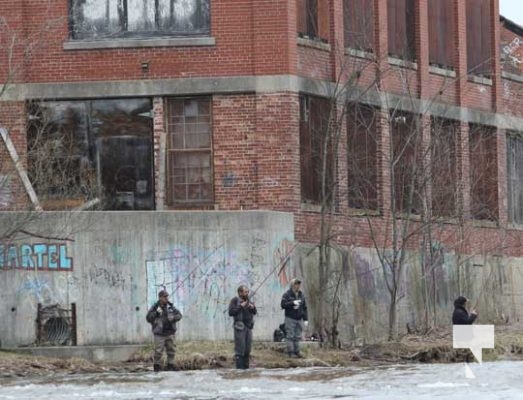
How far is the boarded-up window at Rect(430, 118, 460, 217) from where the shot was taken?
38.5m

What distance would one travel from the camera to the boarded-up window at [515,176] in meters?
43.9

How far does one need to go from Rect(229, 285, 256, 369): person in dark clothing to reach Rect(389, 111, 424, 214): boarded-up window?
7.67 m

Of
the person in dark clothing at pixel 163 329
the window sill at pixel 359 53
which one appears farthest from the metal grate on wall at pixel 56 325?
the window sill at pixel 359 53

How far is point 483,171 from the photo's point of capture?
4222 centimetres

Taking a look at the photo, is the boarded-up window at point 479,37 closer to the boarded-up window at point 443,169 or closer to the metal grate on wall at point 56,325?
the boarded-up window at point 443,169

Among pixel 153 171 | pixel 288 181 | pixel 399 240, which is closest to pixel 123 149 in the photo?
pixel 153 171

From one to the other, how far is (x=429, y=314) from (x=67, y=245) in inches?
409

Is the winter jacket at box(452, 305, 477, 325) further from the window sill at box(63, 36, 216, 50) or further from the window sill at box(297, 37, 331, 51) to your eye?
the window sill at box(63, 36, 216, 50)

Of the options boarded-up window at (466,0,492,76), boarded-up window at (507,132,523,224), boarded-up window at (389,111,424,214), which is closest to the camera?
boarded-up window at (389,111,424,214)

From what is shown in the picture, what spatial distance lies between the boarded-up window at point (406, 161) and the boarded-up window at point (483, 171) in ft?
10.5

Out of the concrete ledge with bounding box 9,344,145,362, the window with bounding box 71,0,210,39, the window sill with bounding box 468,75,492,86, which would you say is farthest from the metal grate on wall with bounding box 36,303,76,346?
the window sill with bounding box 468,75,492,86

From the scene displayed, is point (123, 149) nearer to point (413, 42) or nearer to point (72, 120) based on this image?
point (72, 120)

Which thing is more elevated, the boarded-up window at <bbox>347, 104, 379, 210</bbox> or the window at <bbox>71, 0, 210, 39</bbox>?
the window at <bbox>71, 0, 210, 39</bbox>

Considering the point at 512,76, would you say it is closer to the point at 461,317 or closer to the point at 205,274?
the point at 461,317
